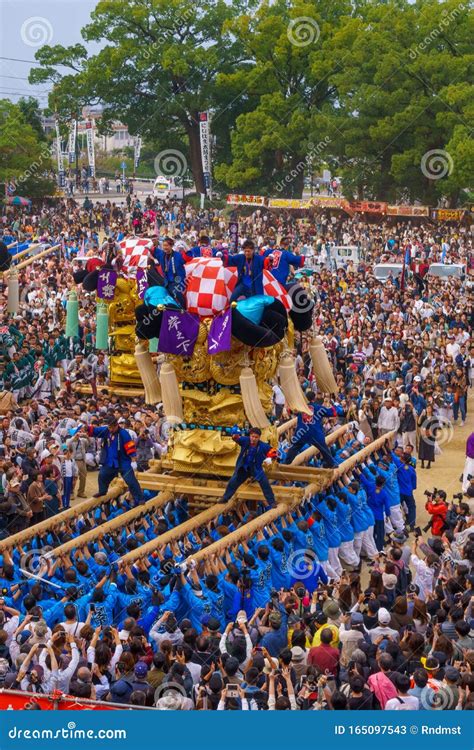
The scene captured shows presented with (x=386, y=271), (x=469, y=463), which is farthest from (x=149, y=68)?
(x=469, y=463)

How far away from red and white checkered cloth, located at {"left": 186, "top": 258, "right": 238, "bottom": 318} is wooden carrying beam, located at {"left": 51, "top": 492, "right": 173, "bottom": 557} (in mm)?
2261

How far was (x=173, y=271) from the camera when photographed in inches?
643

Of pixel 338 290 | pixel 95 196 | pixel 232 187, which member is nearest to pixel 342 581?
pixel 338 290

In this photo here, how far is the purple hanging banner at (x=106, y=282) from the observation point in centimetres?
2361

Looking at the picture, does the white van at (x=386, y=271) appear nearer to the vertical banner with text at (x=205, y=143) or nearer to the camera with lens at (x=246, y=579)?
the vertical banner with text at (x=205, y=143)

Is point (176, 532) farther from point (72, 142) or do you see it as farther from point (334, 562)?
point (72, 142)

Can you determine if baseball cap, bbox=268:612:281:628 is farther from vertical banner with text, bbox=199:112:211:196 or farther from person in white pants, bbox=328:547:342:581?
vertical banner with text, bbox=199:112:211:196

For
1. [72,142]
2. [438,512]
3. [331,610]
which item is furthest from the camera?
[72,142]

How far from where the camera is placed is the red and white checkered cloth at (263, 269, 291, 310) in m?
16.2

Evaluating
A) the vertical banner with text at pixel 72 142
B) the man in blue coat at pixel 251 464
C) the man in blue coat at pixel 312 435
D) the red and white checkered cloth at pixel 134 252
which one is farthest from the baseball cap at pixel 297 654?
the vertical banner with text at pixel 72 142

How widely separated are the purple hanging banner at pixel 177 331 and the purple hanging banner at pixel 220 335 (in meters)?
0.26

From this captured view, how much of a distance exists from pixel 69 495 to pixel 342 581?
6.29m

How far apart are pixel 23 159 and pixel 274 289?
37683mm

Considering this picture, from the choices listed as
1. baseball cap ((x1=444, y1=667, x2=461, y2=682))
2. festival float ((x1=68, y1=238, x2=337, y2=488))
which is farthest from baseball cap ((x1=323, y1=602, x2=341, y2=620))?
festival float ((x1=68, y1=238, x2=337, y2=488))
